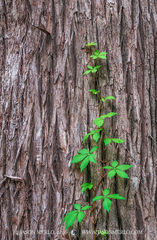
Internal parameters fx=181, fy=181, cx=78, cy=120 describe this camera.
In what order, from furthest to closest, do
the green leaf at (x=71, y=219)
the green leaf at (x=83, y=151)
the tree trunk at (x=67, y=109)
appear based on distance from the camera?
the tree trunk at (x=67, y=109)
the green leaf at (x=83, y=151)
the green leaf at (x=71, y=219)

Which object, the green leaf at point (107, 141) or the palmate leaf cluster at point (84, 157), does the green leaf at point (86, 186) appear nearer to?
the palmate leaf cluster at point (84, 157)

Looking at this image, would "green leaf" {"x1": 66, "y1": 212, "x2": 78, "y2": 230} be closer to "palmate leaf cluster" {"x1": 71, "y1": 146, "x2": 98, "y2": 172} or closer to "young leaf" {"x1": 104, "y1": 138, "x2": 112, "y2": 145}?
"palmate leaf cluster" {"x1": 71, "y1": 146, "x2": 98, "y2": 172}

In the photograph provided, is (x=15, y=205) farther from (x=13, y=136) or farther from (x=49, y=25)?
(x=49, y=25)

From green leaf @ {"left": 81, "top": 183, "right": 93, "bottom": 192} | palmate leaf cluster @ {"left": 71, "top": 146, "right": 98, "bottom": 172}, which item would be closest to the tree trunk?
green leaf @ {"left": 81, "top": 183, "right": 93, "bottom": 192}

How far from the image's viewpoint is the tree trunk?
58.8 inches

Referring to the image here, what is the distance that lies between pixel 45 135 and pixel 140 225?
42.6 inches

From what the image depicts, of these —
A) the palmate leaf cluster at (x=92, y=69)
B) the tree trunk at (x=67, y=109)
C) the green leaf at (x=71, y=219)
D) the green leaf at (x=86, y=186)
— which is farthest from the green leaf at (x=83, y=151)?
the palmate leaf cluster at (x=92, y=69)

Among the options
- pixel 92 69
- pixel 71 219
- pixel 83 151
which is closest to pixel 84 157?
pixel 83 151

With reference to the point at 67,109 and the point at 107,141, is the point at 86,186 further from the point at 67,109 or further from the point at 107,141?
the point at 67,109

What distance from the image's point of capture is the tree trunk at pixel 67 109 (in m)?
1.49

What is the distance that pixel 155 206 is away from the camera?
5.03ft

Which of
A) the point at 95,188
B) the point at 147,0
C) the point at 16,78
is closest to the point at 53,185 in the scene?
the point at 95,188

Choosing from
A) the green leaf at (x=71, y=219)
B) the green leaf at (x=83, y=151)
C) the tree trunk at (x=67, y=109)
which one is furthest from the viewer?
the tree trunk at (x=67, y=109)

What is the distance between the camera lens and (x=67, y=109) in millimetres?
1578
